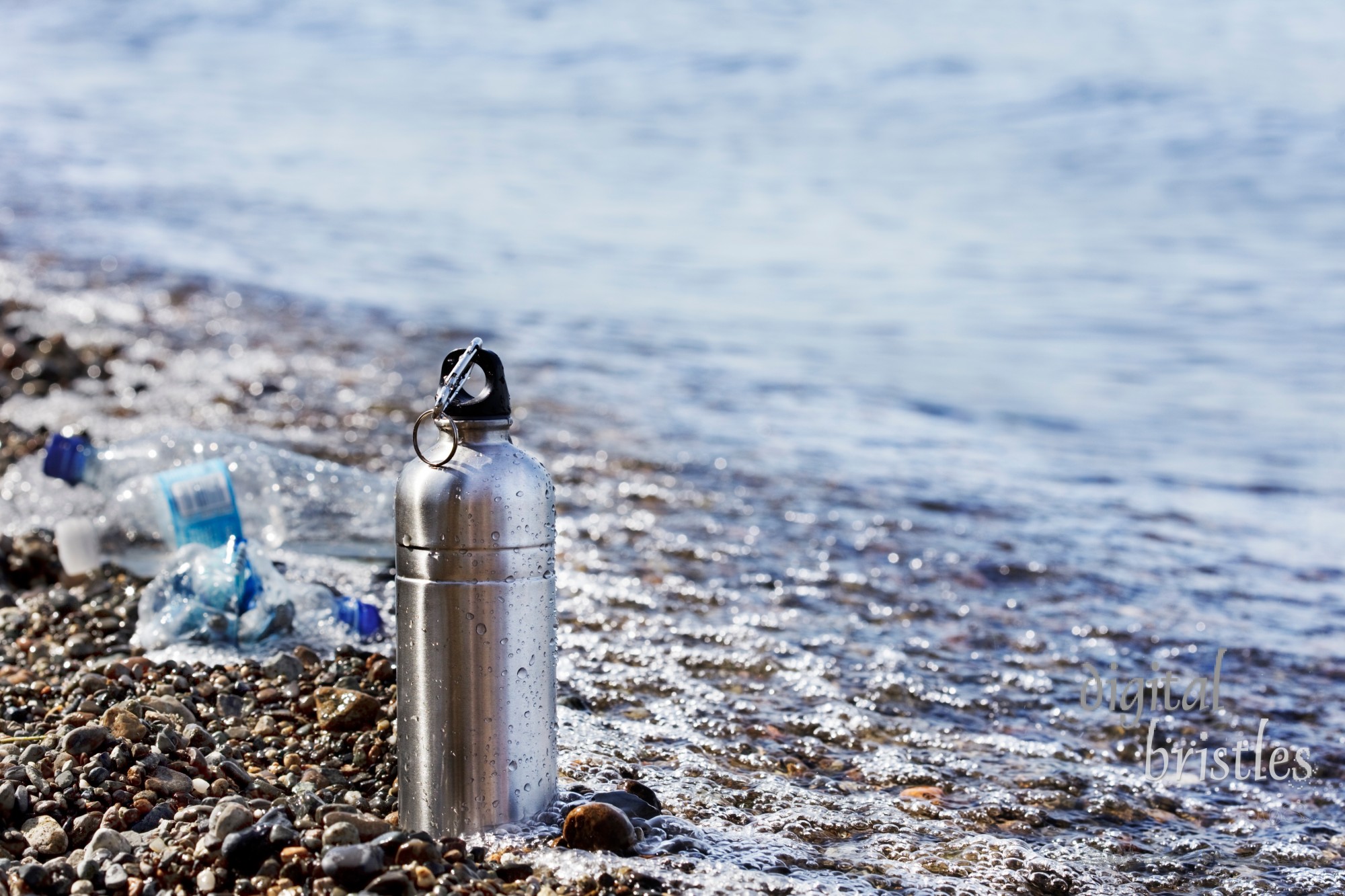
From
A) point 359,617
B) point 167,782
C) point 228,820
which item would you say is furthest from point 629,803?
point 359,617

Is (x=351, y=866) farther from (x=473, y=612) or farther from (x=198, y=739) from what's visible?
(x=198, y=739)

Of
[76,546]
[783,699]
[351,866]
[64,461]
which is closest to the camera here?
[351,866]

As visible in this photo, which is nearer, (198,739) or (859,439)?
(198,739)

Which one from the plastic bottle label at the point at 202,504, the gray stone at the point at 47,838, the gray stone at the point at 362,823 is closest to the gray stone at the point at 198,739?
the gray stone at the point at 47,838

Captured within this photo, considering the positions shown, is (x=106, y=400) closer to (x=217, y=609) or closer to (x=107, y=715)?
(x=217, y=609)

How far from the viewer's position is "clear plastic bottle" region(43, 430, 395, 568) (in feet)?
9.48

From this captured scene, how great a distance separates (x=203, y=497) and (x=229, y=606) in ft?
1.20

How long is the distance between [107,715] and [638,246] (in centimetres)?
1222

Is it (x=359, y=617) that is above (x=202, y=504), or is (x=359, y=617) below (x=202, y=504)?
below

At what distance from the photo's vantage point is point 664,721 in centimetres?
256

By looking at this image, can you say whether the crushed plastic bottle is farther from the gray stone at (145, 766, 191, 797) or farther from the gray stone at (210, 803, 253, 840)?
the gray stone at (210, 803, 253, 840)

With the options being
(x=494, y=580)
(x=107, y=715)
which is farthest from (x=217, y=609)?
(x=494, y=580)

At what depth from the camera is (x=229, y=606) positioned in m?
2.63

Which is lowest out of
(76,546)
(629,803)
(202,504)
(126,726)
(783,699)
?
(783,699)
